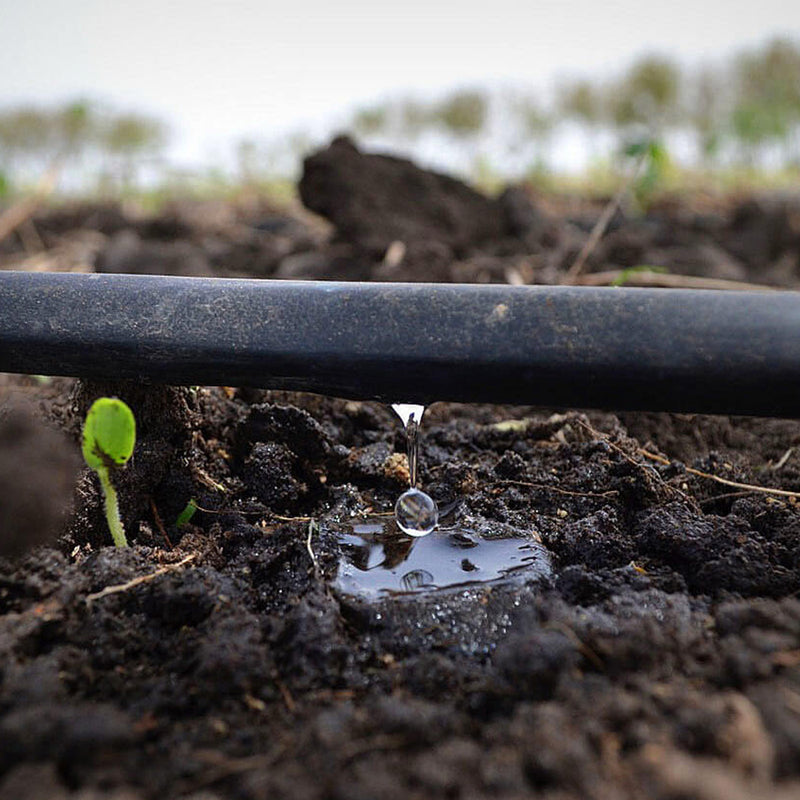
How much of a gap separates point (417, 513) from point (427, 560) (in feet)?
0.25

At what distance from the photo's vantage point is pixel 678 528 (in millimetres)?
1175

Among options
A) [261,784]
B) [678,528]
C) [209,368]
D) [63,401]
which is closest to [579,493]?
[678,528]

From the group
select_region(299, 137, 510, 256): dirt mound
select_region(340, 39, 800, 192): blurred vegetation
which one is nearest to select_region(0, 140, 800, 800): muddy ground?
select_region(299, 137, 510, 256): dirt mound

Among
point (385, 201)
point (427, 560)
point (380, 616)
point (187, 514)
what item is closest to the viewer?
point (380, 616)

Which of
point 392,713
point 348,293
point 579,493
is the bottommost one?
point 579,493

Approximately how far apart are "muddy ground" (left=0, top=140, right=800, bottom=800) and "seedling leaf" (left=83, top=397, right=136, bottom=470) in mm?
72

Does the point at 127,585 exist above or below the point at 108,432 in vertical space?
below

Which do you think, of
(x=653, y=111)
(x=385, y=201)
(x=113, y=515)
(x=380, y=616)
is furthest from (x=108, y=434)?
(x=653, y=111)

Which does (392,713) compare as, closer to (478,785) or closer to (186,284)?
(478,785)

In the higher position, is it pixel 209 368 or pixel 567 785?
pixel 209 368

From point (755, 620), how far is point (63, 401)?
1193 mm

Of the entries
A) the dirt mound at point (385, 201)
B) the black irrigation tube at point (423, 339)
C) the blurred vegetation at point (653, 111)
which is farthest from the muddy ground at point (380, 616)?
the blurred vegetation at point (653, 111)

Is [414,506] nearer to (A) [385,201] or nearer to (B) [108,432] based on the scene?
(B) [108,432]

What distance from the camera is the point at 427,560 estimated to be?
44.7 inches
